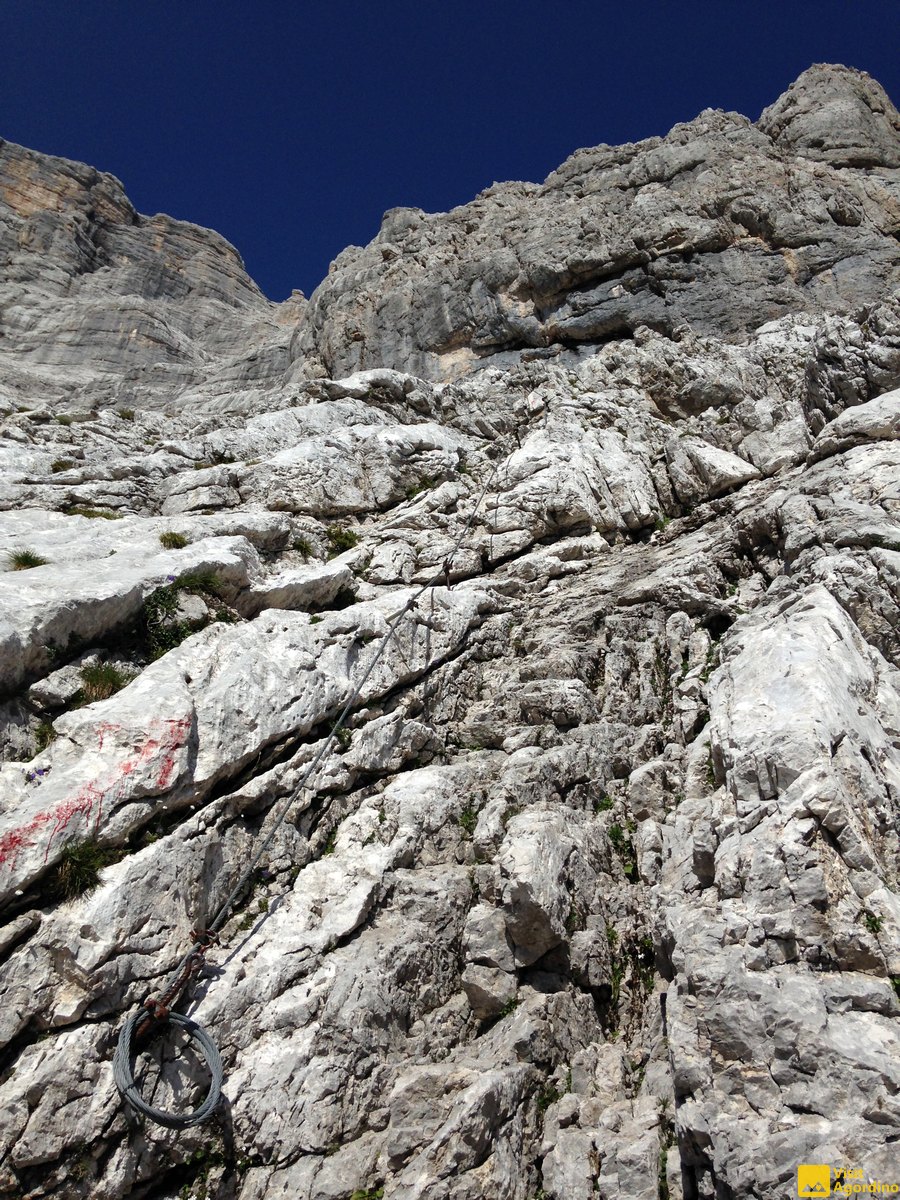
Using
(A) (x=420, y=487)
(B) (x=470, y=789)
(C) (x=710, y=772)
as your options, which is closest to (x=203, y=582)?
(B) (x=470, y=789)

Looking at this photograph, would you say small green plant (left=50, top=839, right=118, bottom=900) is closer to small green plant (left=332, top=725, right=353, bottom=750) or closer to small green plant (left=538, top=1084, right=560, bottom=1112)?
small green plant (left=332, top=725, right=353, bottom=750)

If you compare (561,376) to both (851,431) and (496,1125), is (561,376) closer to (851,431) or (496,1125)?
(851,431)

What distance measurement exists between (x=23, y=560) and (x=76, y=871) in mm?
6467

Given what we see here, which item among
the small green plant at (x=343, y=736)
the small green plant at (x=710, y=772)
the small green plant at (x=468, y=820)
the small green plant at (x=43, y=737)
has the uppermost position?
the small green plant at (x=43, y=737)

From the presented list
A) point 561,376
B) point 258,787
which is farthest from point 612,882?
point 561,376

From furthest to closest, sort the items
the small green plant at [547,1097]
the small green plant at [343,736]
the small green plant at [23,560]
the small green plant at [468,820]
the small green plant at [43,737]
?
1. the small green plant at [23,560]
2. the small green plant at [343,736]
3. the small green plant at [468,820]
4. the small green plant at [43,737]
5. the small green plant at [547,1097]

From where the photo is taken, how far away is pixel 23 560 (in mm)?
12070

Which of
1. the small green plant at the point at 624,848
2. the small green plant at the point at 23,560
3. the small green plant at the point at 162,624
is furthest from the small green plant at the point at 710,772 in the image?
the small green plant at the point at 23,560

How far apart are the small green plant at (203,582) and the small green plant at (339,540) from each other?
13.7ft

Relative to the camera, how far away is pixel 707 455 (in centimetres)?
1908

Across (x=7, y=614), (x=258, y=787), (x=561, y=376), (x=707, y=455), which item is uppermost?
(x=561, y=376)

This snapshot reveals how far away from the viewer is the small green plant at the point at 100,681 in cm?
1019

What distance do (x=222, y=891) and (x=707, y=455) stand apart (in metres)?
16.6

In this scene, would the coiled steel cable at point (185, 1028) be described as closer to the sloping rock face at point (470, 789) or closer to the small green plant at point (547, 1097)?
the sloping rock face at point (470, 789)
